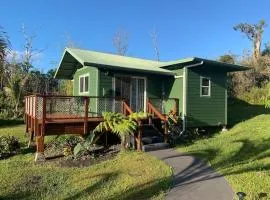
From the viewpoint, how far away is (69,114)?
47.0ft

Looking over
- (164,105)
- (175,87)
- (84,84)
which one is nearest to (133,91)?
(164,105)

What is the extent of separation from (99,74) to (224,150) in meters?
6.53

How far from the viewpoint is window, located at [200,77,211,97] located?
17.8 metres

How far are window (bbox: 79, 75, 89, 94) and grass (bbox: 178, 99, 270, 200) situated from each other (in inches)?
253

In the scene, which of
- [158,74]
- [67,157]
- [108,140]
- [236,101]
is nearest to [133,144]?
[108,140]

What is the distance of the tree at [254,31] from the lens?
4550 cm

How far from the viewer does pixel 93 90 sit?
16531 millimetres

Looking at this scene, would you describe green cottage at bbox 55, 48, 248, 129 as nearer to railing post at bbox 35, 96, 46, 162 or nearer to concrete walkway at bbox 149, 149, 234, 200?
railing post at bbox 35, 96, 46, 162

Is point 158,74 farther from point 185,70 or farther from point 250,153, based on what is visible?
point 250,153

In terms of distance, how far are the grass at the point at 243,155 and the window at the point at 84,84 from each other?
21.1 feet

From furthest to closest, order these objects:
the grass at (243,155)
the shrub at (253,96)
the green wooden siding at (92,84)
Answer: the shrub at (253,96) → the green wooden siding at (92,84) → the grass at (243,155)

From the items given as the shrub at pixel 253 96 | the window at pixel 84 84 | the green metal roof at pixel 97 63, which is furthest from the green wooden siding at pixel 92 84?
the shrub at pixel 253 96

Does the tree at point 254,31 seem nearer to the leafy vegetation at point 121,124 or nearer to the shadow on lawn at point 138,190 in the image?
the leafy vegetation at point 121,124

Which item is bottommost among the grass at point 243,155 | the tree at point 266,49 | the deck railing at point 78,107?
the grass at point 243,155
